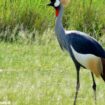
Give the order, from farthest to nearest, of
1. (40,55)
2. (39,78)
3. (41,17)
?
(41,17), (40,55), (39,78)

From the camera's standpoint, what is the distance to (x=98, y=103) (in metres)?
6.79

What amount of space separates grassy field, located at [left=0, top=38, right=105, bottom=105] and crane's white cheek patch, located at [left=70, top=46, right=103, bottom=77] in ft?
1.19

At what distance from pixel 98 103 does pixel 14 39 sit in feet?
15.4

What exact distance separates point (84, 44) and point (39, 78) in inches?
53.3

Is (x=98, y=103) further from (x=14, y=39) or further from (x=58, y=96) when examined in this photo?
(x=14, y=39)

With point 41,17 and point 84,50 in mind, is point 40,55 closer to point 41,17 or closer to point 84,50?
point 41,17

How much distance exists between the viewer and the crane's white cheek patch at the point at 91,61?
6.71 meters

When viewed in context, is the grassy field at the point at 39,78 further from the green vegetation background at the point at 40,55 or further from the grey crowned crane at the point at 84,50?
the grey crowned crane at the point at 84,50

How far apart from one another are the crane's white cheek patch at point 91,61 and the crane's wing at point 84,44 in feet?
0.12

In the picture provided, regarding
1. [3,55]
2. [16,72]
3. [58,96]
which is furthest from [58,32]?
[3,55]

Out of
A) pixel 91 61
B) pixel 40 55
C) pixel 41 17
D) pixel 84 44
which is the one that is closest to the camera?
pixel 91 61

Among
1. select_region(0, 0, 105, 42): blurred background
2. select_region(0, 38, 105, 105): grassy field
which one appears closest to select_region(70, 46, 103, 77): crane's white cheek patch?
select_region(0, 38, 105, 105): grassy field

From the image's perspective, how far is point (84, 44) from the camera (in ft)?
22.5

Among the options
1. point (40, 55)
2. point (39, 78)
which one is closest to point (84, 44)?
point (39, 78)
